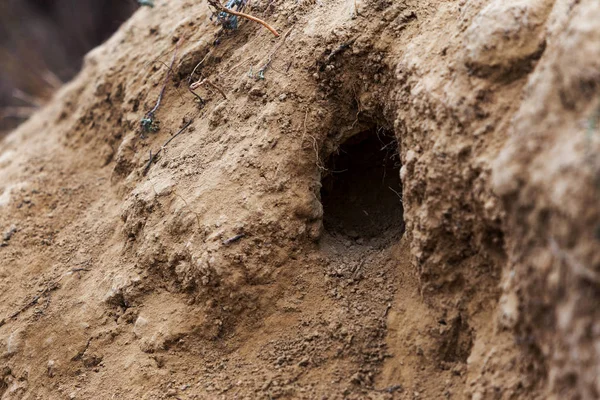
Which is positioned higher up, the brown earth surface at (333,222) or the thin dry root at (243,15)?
the thin dry root at (243,15)

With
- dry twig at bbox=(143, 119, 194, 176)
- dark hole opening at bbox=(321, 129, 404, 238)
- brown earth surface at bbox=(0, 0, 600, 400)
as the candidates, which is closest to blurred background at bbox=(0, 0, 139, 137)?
brown earth surface at bbox=(0, 0, 600, 400)

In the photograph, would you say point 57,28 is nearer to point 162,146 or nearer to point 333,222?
point 162,146

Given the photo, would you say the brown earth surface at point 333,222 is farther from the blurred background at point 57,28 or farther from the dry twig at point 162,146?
the blurred background at point 57,28

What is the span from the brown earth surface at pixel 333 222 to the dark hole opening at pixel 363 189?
0.04 feet

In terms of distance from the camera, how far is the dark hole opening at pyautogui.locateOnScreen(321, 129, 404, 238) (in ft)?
10.3

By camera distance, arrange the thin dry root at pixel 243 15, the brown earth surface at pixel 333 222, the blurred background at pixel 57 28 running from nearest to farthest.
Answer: the brown earth surface at pixel 333 222 < the thin dry root at pixel 243 15 < the blurred background at pixel 57 28

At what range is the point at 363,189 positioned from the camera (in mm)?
3320

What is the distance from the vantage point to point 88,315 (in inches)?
119

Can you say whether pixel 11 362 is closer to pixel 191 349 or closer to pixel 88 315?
pixel 88 315

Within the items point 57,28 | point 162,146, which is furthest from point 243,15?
point 57,28

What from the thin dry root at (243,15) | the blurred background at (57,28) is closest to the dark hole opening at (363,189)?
the thin dry root at (243,15)

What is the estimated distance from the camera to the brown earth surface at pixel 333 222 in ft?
6.25

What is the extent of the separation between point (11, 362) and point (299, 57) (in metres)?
2.09

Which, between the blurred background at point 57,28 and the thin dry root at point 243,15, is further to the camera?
the blurred background at point 57,28
